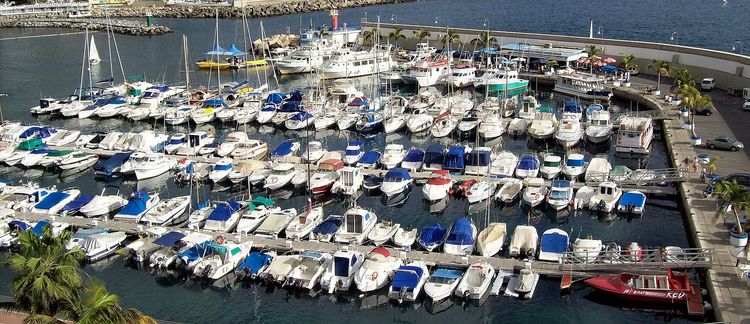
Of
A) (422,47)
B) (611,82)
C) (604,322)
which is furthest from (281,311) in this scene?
(422,47)

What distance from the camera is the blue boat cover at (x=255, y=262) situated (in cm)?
3023

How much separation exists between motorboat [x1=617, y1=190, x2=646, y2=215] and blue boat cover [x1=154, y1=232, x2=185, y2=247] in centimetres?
2053

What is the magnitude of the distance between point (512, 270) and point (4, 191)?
2601 centimetres

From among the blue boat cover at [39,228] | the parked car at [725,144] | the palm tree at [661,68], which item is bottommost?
the blue boat cover at [39,228]

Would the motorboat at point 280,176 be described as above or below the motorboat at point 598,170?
below

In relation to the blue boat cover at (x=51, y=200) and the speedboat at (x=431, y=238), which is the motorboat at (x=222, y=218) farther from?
the speedboat at (x=431, y=238)

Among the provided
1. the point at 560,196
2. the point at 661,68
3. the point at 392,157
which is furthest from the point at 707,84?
the point at 392,157

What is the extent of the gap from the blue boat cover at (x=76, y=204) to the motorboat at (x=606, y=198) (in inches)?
980

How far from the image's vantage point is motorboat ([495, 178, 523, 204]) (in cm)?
3838

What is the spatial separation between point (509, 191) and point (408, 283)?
1251 cm

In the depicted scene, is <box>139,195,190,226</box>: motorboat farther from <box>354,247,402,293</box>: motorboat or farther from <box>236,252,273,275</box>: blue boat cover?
<box>354,247,402,293</box>: motorboat

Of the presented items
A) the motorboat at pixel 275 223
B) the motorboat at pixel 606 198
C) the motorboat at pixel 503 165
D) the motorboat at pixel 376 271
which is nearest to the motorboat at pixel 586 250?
the motorboat at pixel 606 198

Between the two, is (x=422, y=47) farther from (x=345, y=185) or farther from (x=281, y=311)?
(x=281, y=311)

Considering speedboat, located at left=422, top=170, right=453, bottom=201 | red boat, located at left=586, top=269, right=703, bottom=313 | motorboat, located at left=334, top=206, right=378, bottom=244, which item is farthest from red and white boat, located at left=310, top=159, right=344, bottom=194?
red boat, located at left=586, top=269, right=703, bottom=313
